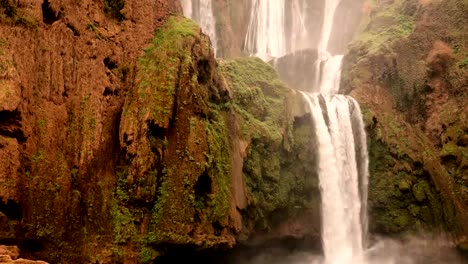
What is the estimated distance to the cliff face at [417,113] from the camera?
Answer: 666 inches

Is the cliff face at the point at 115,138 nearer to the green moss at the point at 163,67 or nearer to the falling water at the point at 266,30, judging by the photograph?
the green moss at the point at 163,67

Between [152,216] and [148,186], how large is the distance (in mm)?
817

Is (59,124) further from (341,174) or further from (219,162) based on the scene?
(341,174)

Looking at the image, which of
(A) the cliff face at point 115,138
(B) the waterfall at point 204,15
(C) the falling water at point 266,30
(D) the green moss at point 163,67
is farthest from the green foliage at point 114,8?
(C) the falling water at point 266,30

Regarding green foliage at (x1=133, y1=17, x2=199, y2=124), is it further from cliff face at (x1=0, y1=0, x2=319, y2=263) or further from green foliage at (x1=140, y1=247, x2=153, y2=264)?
green foliage at (x1=140, y1=247, x2=153, y2=264)

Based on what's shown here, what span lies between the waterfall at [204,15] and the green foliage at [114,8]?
44.0 feet

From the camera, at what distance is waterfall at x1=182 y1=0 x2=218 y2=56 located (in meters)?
25.0

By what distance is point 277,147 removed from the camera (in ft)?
50.4

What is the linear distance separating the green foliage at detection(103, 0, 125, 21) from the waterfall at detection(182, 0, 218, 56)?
44.0 feet

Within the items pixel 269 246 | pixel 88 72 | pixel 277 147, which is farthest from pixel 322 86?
pixel 88 72

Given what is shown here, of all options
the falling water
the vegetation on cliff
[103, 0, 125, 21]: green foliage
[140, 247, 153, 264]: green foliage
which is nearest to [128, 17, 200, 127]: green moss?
[103, 0, 125, 21]: green foliage

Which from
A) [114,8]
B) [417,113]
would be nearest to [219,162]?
[114,8]

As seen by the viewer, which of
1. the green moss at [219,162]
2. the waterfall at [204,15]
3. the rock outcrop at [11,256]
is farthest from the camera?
the waterfall at [204,15]

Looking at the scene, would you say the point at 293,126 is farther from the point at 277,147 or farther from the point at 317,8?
the point at 317,8
